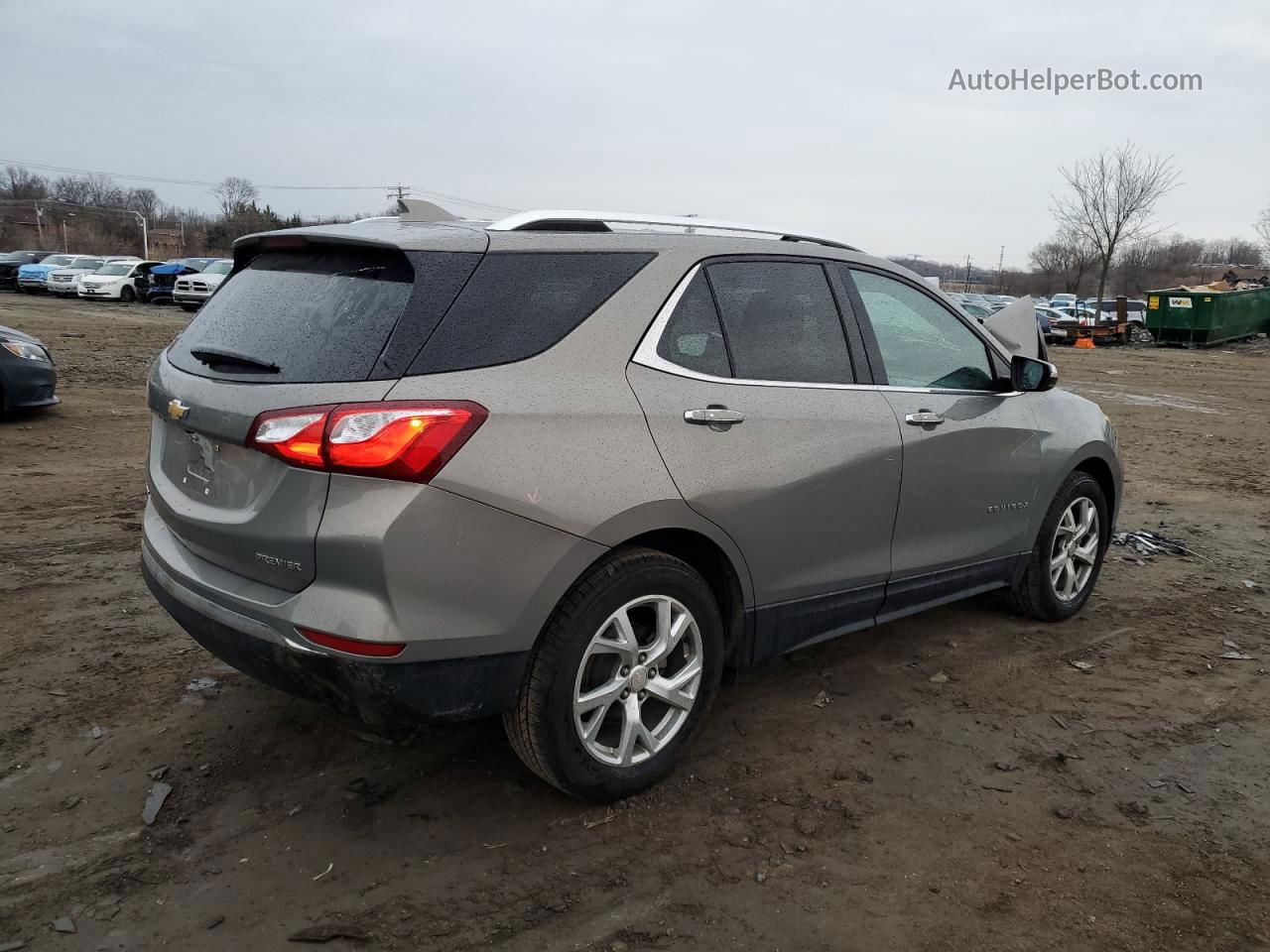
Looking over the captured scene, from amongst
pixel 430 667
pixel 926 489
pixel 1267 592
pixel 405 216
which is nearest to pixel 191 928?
pixel 430 667

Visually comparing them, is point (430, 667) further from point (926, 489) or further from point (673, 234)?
point (926, 489)

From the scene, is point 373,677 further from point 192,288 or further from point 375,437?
point 192,288

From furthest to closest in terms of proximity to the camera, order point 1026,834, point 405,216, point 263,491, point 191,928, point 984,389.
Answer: point 984,389, point 405,216, point 1026,834, point 263,491, point 191,928

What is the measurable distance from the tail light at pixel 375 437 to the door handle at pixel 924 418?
1.97 metres

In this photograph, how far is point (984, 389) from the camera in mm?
4398

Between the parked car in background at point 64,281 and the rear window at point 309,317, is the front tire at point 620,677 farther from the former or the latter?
the parked car in background at point 64,281

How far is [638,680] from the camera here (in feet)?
10.3

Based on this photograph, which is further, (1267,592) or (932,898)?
(1267,592)

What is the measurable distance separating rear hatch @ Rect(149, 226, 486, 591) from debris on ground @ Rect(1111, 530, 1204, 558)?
5204mm

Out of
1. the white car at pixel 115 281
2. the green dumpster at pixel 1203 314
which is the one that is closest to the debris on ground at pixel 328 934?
the green dumpster at pixel 1203 314

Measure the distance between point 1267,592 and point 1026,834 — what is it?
3.51m

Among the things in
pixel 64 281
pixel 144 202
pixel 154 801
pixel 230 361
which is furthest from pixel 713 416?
pixel 144 202

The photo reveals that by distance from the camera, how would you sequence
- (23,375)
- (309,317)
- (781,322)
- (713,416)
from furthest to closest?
(23,375)
(781,322)
(713,416)
(309,317)

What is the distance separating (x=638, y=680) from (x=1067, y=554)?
2.86 meters
